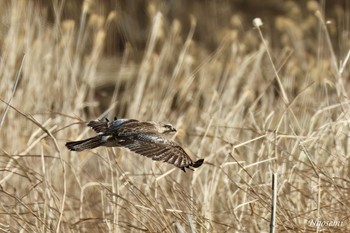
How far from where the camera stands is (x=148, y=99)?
141 inches

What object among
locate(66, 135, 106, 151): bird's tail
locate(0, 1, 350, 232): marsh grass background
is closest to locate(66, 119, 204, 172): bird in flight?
locate(66, 135, 106, 151): bird's tail

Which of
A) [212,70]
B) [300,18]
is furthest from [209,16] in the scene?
[212,70]

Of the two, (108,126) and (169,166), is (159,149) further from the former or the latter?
(169,166)

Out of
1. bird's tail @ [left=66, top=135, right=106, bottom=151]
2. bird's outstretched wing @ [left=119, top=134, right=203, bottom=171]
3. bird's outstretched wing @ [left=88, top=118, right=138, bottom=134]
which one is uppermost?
bird's outstretched wing @ [left=88, top=118, right=138, bottom=134]

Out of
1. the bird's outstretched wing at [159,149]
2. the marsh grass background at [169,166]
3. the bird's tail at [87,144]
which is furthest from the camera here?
the marsh grass background at [169,166]

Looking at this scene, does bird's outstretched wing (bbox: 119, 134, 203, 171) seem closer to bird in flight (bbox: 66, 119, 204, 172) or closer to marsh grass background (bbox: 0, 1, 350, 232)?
bird in flight (bbox: 66, 119, 204, 172)

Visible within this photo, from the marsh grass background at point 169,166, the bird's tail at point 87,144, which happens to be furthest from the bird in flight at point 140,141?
the marsh grass background at point 169,166

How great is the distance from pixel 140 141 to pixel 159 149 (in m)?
0.05

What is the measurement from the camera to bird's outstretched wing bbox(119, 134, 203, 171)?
173cm

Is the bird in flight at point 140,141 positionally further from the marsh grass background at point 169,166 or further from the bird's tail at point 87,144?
the marsh grass background at point 169,166

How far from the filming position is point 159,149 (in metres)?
1.80

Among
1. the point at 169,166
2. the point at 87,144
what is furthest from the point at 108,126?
the point at 169,166

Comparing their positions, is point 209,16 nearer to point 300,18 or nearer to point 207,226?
point 300,18

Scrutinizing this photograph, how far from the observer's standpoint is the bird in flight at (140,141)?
1.75m
